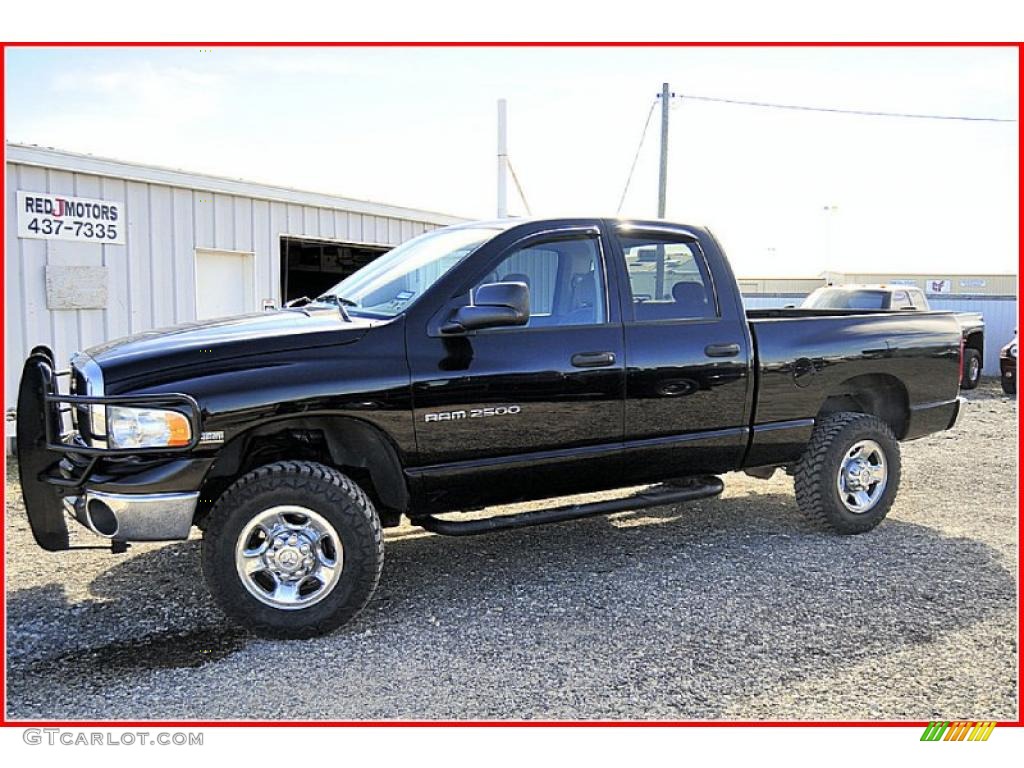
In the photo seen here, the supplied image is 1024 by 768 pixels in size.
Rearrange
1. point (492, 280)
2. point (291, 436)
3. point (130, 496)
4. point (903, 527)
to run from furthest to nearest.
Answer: point (903, 527) < point (492, 280) < point (291, 436) < point (130, 496)

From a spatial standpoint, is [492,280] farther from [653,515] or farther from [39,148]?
[39,148]

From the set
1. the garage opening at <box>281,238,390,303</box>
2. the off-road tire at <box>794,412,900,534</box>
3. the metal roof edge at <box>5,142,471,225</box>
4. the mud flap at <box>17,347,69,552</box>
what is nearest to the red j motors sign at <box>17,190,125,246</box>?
the metal roof edge at <box>5,142,471,225</box>

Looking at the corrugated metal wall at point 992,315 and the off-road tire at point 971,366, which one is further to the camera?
the corrugated metal wall at point 992,315

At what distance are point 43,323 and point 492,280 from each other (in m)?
5.60

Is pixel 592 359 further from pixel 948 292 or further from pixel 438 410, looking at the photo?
pixel 948 292

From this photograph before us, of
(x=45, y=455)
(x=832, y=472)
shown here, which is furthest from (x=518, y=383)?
(x=832, y=472)

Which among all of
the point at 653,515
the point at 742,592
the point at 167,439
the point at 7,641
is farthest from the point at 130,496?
the point at 653,515

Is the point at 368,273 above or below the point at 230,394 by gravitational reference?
above

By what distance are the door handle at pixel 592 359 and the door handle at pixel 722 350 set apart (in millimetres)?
699

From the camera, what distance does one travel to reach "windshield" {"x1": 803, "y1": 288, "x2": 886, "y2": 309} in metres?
15.4

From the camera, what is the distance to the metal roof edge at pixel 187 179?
26.7ft

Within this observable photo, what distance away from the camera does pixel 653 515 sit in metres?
6.66

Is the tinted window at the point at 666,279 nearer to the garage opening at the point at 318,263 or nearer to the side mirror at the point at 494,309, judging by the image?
the side mirror at the point at 494,309
